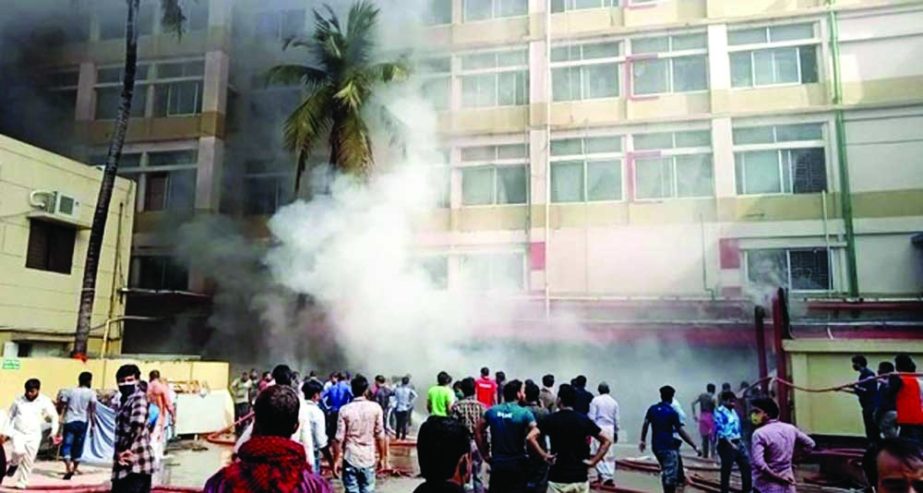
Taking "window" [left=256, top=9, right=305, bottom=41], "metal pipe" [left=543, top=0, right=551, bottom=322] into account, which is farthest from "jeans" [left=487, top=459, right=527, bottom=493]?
"window" [left=256, top=9, right=305, bottom=41]

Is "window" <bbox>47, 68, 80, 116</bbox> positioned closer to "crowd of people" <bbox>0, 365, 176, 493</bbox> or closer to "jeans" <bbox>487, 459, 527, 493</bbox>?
"crowd of people" <bbox>0, 365, 176, 493</bbox>

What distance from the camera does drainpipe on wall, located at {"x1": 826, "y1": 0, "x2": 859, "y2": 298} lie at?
1828 centimetres

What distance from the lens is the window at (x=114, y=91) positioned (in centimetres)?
2498

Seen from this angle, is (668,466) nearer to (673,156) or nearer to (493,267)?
(493,267)

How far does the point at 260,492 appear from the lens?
2455 millimetres

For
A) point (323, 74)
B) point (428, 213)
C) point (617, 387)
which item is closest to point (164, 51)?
point (323, 74)

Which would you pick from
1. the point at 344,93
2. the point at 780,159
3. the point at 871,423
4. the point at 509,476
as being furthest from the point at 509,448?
the point at 780,159

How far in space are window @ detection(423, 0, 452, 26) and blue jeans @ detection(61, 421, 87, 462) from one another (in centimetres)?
1633

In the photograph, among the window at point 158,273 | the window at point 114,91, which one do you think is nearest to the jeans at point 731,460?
the window at point 158,273

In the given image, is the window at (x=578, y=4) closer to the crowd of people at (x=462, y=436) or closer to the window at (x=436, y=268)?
the window at (x=436, y=268)

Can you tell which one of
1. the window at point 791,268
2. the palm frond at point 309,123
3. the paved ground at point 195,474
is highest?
the palm frond at point 309,123

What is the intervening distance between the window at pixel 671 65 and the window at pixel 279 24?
37.9 ft

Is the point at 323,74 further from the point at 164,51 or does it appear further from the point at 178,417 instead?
the point at 178,417

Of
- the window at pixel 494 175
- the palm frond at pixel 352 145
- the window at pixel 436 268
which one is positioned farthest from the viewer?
the window at pixel 494 175
